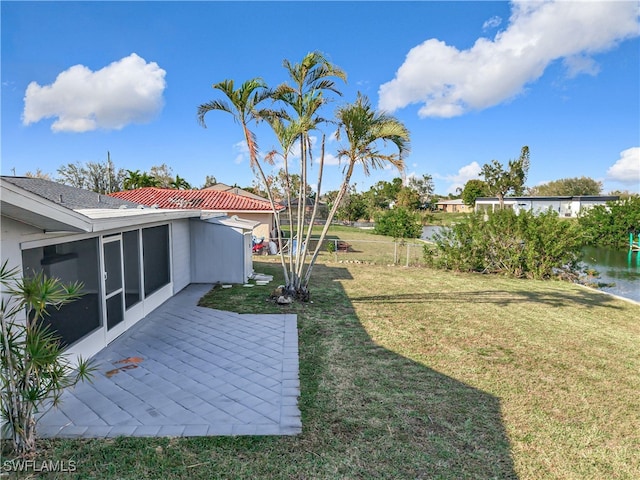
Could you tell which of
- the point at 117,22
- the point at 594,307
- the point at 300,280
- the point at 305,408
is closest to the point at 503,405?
the point at 305,408

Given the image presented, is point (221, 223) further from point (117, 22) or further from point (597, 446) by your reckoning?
point (597, 446)

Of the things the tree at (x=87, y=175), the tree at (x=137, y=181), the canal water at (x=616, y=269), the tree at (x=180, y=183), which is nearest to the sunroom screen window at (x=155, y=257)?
the canal water at (x=616, y=269)

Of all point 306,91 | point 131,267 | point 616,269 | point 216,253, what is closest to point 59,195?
point 131,267

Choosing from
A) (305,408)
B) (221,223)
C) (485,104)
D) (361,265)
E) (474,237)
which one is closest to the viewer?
(305,408)

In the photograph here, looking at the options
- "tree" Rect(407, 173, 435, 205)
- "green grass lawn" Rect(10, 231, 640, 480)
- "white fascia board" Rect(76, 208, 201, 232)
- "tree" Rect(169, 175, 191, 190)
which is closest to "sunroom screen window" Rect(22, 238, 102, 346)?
"white fascia board" Rect(76, 208, 201, 232)

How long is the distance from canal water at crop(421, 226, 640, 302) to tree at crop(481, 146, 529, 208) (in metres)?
20.8

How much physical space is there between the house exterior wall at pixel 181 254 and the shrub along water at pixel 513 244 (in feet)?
31.1

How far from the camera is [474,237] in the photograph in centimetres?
1430

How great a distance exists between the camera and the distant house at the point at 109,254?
390 cm

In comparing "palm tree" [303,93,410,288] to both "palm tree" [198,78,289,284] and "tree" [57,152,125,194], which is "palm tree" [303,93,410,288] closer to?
"palm tree" [198,78,289,284]

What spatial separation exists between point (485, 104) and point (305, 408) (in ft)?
57.4

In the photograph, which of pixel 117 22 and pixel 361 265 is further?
pixel 361 265

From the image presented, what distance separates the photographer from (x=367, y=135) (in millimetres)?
8117

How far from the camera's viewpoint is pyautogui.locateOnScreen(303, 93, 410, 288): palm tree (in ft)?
26.0
